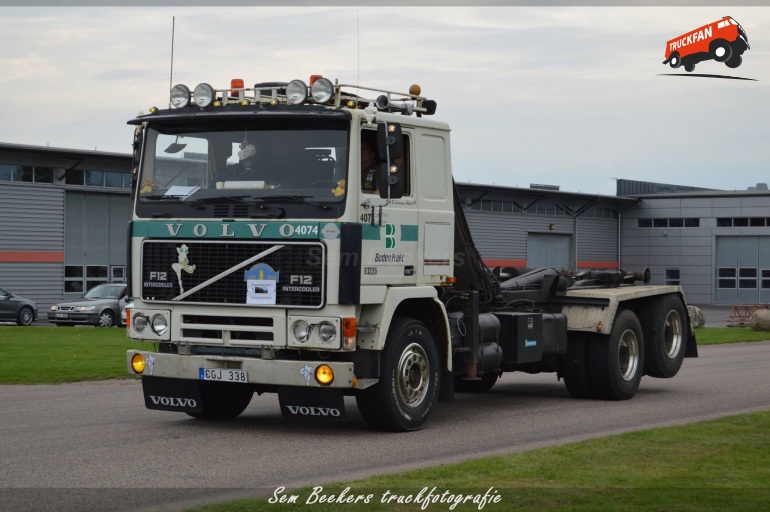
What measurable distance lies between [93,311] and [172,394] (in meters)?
24.7

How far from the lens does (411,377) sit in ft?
38.7

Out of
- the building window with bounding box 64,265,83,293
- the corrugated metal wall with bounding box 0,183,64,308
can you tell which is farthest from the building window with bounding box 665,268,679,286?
the corrugated metal wall with bounding box 0,183,64,308

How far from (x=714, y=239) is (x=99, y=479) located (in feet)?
215

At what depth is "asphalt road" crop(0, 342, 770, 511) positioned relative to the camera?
8617mm

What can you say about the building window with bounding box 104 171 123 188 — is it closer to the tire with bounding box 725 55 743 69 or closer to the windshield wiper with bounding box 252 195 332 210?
the tire with bounding box 725 55 743 69

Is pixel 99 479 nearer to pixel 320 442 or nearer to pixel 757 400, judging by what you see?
pixel 320 442

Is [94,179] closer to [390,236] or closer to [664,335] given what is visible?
[664,335]

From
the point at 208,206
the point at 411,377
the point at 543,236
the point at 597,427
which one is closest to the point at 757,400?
the point at 597,427

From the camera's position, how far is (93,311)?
35656 millimetres

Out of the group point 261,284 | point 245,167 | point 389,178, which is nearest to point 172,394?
point 261,284

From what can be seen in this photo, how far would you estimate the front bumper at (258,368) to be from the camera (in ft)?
35.6

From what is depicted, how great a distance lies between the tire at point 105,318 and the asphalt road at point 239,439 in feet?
63.4

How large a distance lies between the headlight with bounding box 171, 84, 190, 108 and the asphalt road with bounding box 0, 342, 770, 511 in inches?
128

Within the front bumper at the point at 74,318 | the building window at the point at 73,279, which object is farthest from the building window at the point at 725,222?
the front bumper at the point at 74,318
